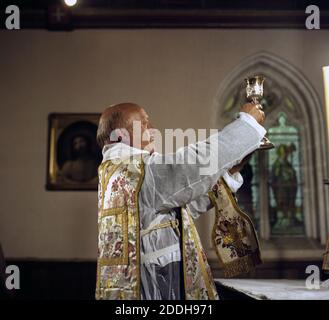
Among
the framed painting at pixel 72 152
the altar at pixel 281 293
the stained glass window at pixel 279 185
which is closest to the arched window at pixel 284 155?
the stained glass window at pixel 279 185

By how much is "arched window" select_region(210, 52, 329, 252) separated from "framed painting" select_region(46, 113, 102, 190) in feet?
4.58

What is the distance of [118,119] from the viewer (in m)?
1.61

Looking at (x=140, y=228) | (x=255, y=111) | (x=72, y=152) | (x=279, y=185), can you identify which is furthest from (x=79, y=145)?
(x=255, y=111)

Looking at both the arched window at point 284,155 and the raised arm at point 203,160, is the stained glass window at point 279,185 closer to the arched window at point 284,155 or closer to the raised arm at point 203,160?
the arched window at point 284,155

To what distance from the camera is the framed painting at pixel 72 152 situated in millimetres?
4770

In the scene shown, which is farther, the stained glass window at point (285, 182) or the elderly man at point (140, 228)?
the stained glass window at point (285, 182)

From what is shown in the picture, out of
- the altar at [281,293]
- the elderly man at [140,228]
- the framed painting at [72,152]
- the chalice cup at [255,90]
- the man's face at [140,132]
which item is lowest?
the altar at [281,293]

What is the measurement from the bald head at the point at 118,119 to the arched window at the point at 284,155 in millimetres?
3357

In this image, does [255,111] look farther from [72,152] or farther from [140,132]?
[72,152]

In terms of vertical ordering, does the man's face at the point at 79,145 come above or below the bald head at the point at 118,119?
above

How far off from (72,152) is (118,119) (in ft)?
11.1

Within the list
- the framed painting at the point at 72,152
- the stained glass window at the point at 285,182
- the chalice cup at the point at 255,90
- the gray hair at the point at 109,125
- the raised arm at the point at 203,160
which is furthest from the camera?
the stained glass window at the point at 285,182

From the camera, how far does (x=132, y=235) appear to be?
5.14 ft
